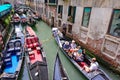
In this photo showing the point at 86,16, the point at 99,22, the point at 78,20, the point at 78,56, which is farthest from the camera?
the point at 78,20

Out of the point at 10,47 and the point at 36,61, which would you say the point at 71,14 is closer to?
the point at 10,47

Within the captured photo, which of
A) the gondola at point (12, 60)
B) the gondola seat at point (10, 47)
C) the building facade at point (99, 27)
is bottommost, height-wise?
the gondola at point (12, 60)

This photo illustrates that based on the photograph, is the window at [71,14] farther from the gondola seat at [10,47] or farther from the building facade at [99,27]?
the gondola seat at [10,47]

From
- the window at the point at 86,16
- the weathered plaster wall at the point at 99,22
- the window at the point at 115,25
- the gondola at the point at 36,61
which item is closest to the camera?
the gondola at the point at 36,61

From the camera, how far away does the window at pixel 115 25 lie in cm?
657

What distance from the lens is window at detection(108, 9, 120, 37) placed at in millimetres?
6571

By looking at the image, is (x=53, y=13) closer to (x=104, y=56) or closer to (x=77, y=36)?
(x=77, y=36)

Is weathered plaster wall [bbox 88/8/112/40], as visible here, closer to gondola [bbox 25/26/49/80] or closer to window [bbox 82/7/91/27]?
window [bbox 82/7/91/27]

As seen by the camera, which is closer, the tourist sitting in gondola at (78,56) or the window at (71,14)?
the tourist sitting in gondola at (78,56)

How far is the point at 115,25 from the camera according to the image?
22.3 ft

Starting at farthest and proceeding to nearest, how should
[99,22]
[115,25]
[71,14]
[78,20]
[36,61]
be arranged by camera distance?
[71,14]
[78,20]
[99,22]
[115,25]
[36,61]

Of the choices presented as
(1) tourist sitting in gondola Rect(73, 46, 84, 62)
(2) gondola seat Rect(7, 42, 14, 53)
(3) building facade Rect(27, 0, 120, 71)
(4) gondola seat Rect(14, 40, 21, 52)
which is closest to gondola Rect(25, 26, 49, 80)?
(4) gondola seat Rect(14, 40, 21, 52)

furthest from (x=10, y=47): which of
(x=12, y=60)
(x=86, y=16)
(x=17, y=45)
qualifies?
(x=86, y=16)

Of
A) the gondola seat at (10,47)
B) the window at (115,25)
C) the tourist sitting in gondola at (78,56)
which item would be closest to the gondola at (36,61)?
the gondola seat at (10,47)
